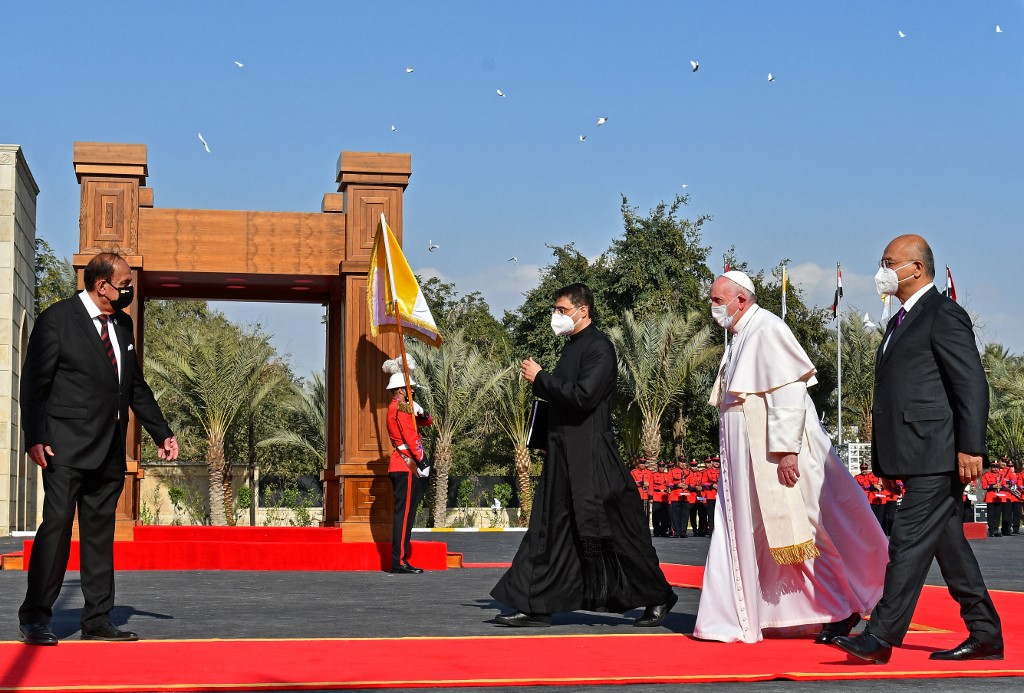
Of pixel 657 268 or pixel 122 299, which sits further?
pixel 657 268

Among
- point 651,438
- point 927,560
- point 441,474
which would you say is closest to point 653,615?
point 927,560

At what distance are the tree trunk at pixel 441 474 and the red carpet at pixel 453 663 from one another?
76.7 ft

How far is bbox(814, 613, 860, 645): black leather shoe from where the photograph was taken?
263 inches

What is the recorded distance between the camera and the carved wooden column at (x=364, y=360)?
1373cm

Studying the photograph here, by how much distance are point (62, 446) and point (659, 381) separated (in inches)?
1007

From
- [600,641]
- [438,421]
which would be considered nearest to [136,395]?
[600,641]

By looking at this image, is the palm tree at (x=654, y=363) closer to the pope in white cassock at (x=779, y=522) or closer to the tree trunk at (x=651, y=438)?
the tree trunk at (x=651, y=438)

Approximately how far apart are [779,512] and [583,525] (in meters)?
1.20

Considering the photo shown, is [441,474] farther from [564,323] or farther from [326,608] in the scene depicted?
[564,323]

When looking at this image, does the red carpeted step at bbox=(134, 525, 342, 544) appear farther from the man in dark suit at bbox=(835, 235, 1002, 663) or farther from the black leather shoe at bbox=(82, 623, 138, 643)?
the man in dark suit at bbox=(835, 235, 1002, 663)

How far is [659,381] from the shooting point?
1251 inches

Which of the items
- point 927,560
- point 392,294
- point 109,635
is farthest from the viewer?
point 392,294

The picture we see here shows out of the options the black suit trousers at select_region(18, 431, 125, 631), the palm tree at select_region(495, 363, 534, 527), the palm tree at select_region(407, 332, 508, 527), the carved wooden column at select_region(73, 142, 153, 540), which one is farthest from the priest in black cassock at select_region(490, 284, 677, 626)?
the palm tree at select_region(495, 363, 534, 527)

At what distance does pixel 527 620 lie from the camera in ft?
24.2
